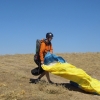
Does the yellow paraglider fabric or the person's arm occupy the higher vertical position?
the person's arm

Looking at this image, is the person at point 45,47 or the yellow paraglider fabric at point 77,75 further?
the person at point 45,47

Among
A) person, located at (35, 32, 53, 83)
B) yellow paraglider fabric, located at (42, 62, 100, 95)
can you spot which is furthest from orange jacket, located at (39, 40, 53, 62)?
yellow paraglider fabric, located at (42, 62, 100, 95)

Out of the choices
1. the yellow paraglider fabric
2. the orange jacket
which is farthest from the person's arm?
the yellow paraglider fabric

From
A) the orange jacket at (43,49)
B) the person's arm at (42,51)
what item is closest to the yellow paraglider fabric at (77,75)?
A: the person's arm at (42,51)

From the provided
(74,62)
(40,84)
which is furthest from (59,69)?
(74,62)

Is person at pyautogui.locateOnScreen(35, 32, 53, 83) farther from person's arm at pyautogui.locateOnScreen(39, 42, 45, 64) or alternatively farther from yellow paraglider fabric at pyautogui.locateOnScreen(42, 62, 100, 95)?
yellow paraglider fabric at pyautogui.locateOnScreen(42, 62, 100, 95)

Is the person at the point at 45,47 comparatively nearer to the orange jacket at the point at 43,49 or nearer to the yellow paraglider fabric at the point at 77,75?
the orange jacket at the point at 43,49

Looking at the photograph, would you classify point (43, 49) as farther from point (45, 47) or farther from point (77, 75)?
point (77, 75)

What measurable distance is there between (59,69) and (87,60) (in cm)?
1121

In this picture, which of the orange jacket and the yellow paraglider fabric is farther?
the orange jacket

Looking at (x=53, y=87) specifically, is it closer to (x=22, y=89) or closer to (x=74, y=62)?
(x=22, y=89)

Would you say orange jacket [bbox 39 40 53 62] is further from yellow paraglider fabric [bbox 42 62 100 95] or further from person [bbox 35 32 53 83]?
yellow paraglider fabric [bbox 42 62 100 95]

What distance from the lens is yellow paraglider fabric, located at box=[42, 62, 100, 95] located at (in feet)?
25.7

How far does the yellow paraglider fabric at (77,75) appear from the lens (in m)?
7.82
